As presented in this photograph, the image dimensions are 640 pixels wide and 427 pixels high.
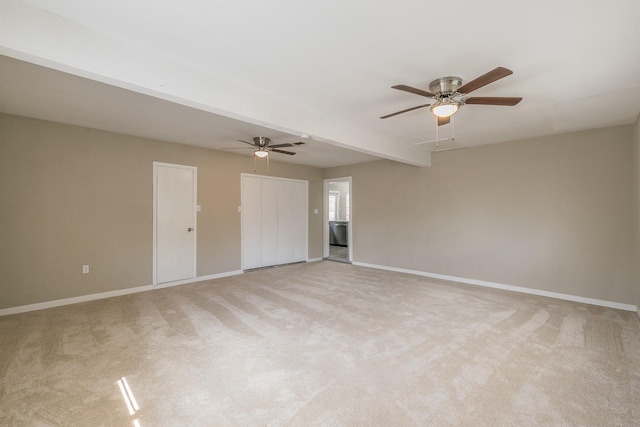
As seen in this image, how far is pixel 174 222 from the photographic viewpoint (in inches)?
192

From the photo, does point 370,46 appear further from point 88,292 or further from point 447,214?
point 88,292

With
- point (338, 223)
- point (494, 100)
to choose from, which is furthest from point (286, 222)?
point (494, 100)

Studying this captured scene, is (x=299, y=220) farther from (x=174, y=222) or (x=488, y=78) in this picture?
(x=488, y=78)

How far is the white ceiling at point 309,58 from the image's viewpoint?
1.67 m

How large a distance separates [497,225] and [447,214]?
2.75 ft

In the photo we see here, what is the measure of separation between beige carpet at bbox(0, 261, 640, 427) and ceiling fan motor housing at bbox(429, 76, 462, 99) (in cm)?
236

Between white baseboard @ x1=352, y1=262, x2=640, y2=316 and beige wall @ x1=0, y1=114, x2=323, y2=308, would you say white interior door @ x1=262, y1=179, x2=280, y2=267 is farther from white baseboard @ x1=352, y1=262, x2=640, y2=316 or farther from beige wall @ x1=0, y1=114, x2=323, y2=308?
white baseboard @ x1=352, y1=262, x2=640, y2=316

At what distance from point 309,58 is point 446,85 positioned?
4.16ft

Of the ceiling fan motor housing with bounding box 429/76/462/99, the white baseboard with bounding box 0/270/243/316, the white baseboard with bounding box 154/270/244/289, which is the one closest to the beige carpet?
the white baseboard with bounding box 0/270/243/316

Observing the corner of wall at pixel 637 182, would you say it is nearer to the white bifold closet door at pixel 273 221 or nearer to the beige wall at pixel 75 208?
the white bifold closet door at pixel 273 221

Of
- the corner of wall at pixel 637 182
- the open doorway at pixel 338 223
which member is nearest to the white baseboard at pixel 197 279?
the open doorway at pixel 338 223

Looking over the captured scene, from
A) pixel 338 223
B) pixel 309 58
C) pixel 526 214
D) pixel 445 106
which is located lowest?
pixel 338 223

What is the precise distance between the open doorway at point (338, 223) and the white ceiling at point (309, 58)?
11.8 feet

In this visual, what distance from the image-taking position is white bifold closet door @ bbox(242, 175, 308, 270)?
594cm
